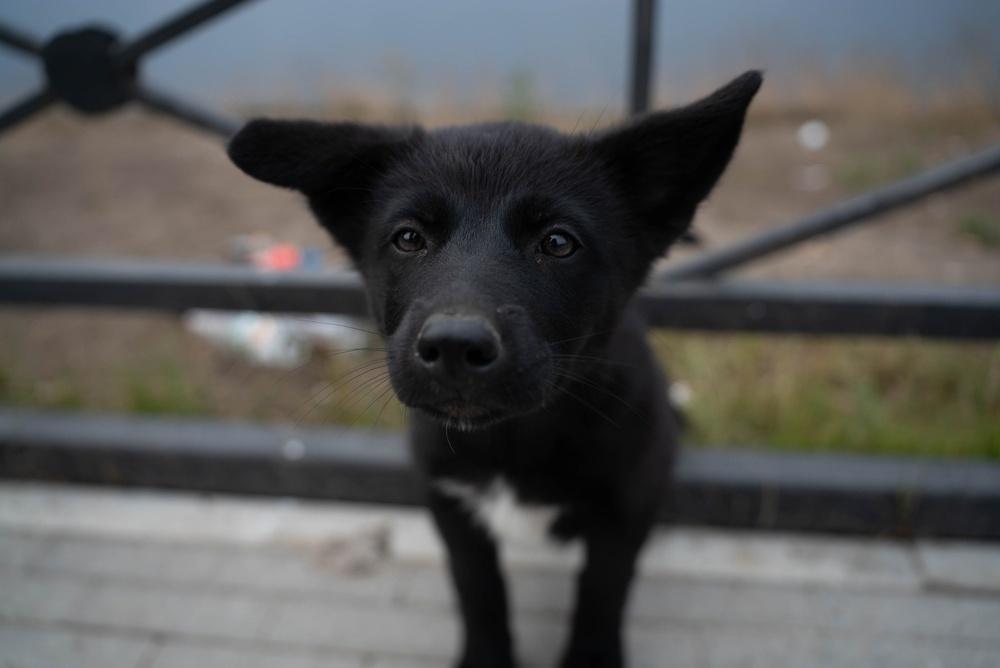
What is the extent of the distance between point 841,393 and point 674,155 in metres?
1.78

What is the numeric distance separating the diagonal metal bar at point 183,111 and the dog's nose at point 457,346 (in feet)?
4.18

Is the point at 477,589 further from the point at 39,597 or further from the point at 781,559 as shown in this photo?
the point at 39,597

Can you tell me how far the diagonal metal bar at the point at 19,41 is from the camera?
2.20 m

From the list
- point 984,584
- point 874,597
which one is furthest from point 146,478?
point 984,584

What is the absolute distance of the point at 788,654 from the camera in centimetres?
198

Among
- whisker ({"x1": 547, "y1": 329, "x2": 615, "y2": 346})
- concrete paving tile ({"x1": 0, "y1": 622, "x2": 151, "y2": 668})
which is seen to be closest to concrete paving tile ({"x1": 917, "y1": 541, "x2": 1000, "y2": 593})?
whisker ({"x1": 547, "y1": 329, "x2": 615, "y2": 346})

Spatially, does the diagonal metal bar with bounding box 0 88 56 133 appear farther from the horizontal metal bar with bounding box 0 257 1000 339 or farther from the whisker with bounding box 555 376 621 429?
the whisker with bounding box 555 376 621 429

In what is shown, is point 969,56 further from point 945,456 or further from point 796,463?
point 796,463

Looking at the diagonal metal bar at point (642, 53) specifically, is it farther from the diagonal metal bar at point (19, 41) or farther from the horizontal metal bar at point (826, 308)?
the diagonal metal bar at point (19, 41)

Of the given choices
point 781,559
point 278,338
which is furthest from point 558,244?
point 278,338

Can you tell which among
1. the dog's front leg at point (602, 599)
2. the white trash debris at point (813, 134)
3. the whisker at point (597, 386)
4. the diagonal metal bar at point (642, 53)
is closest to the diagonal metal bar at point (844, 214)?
the diagonal metal bar at point (642, 53)

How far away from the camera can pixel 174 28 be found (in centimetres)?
209

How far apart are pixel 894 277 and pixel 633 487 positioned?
2.50 metres

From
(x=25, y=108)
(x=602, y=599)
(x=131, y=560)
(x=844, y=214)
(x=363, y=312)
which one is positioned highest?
(x=25, y=108)
